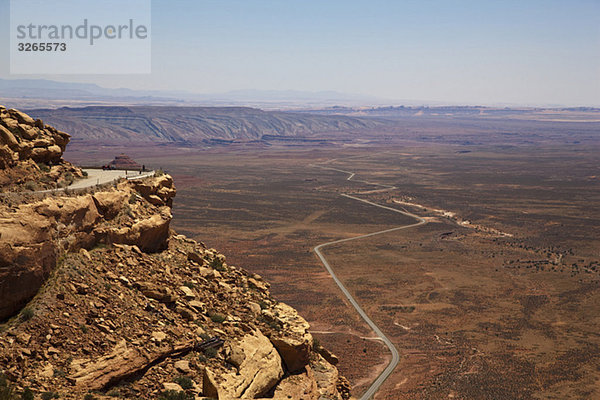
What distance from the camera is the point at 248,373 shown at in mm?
16234

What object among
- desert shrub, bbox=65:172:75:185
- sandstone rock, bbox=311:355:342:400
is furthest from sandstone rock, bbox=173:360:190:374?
desert shrub, bbox=65:172:75:185

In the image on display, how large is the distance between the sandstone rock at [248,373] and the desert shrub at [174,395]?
68cm

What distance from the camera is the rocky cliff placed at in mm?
13641

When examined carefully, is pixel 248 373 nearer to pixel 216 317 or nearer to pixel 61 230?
pixel 216 317

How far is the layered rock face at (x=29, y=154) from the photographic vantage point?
1722 cm

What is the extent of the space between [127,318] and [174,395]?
8.94ft

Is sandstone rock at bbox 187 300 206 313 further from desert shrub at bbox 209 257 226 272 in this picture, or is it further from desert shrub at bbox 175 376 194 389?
desert shrub at bbox 209 257 226 272

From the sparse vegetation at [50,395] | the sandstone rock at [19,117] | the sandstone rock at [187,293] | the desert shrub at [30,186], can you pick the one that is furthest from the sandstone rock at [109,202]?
the sparse vegetation at [50,395]

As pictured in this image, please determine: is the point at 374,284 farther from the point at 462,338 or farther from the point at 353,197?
the point at 353,197

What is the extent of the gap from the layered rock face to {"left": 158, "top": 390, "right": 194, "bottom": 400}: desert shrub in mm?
7659

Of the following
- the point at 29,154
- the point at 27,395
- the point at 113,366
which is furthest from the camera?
the point at 29,154

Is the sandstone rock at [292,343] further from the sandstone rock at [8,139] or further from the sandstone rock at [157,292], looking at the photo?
the sandstone rock at [8,139]

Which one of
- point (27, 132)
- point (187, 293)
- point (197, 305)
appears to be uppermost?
point (27, 132)

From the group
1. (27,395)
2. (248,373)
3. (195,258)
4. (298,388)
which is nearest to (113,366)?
A: (27,395)
